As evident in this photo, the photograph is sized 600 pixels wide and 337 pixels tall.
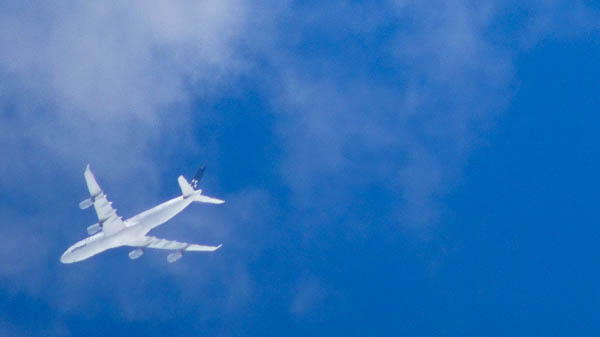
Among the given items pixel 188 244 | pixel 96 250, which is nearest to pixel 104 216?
pixel 96 250

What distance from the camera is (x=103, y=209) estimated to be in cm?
15688

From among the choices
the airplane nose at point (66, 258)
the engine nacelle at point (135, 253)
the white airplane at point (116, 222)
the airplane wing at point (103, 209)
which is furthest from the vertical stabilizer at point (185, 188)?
the airplane nose at point (66, 258)

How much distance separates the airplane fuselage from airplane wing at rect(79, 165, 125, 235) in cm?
105

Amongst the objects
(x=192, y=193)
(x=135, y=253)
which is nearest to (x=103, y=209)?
Answer: (x=135, y=253)

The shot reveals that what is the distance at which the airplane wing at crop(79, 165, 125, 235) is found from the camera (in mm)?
153938

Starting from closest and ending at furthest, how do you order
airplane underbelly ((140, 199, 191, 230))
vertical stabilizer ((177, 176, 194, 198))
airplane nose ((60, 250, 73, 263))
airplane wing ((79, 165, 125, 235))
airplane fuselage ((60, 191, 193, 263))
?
1. airplane wing ((79, 165, 125, 235))
2. airplane nose ((60, 250, 73, 263))
3. airplane fuselage ((60, 191, 193, 263))
4. airplane underbelly ((140, 199, 191, 230))
5. vertical stabilizer ((177, 176, 194, 198))

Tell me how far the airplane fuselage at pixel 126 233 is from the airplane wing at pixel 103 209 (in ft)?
3.45

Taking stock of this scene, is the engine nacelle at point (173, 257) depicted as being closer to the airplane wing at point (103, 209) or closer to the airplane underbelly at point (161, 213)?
the airplane underbelly at point (161, 213)

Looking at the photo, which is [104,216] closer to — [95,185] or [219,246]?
[95,185]

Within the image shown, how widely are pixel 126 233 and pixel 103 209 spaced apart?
19.3 feet

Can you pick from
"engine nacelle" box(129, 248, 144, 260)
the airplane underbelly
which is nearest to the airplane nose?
"engine nacelle" box(129, 248, 144, 260)

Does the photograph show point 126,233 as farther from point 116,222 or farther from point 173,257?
point 173,257

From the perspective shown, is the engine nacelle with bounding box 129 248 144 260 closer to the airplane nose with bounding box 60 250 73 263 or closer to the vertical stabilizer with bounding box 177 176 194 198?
the airplane nose with bounding box 60 250 73 263

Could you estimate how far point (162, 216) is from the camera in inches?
6265
